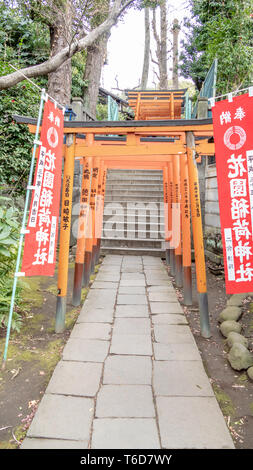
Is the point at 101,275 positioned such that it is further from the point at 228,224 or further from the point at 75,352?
the point at 228,224

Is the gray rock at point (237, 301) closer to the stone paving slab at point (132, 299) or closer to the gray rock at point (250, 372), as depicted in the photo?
the stone paving slab at point (132, 299)

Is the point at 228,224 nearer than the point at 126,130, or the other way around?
the point at 228,224

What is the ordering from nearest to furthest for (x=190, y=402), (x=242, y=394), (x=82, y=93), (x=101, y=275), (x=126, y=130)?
(x=190, y=402) < (x=242, y=394) < (x=126, y=130) < (x=101, y=275) < (x=82, y=93)

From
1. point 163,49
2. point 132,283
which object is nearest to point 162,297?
point 132,283

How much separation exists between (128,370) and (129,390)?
13.1 inches

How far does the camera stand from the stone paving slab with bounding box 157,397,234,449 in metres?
2.02

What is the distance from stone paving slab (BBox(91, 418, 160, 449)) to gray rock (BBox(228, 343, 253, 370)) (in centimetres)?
130

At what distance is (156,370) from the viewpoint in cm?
296

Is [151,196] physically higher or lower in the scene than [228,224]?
higher

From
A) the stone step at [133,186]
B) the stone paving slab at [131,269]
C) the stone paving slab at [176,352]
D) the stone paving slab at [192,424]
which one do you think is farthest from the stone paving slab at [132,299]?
the stone step at [133,186]

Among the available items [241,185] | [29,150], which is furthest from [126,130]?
[29,150]

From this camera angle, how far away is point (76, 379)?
9.07 ft

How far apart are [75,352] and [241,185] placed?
2.72 m

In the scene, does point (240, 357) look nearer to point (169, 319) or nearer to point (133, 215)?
point (169, 319)
